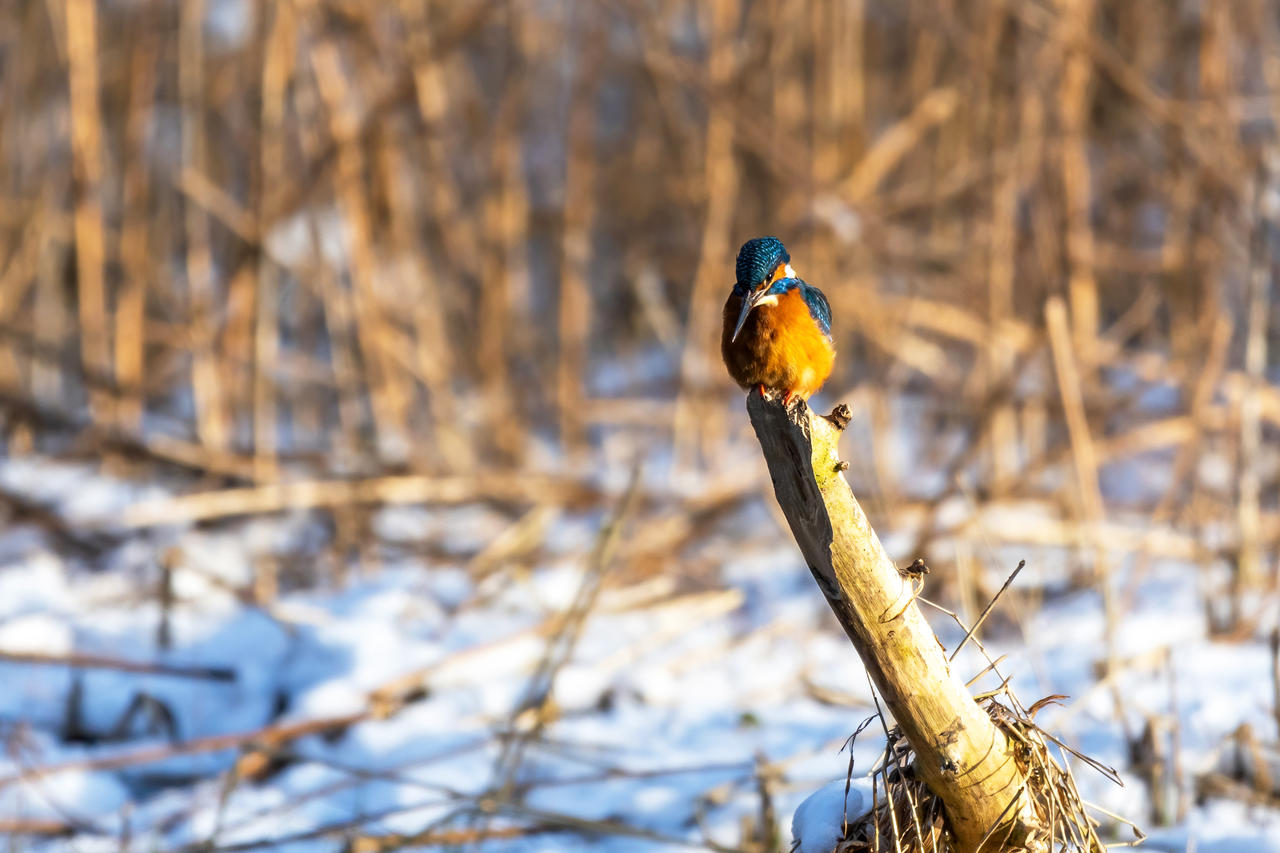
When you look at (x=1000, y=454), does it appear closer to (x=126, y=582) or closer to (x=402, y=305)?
(x=402, y=305)

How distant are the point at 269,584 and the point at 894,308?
7.12ft

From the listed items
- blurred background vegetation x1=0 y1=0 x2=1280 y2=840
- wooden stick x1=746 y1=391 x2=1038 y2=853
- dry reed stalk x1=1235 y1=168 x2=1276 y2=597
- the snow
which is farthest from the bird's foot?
dry reed stalk x1=1235 y1=168 x2=1276 y2=597

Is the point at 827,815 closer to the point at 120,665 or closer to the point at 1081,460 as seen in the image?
the point at 1081,460

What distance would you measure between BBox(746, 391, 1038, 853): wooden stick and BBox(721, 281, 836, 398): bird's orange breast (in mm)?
56

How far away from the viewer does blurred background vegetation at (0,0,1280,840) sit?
10.7 feet

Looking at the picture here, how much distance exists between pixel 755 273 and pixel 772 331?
0.22ft

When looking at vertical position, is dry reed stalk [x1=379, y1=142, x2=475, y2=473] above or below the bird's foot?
above

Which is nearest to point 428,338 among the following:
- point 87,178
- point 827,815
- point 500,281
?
point 500,281

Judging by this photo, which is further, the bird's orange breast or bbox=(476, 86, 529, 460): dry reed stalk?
bbox=(476, 86, 529, 460): dry reed stalk

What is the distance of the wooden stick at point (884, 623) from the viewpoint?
3.61 feet

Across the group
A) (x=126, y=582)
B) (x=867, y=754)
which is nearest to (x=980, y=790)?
(x=867, y=754)

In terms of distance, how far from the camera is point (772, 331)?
1.21 metres

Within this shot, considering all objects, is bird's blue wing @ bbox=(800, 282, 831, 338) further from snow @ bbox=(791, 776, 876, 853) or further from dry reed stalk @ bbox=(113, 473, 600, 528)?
dry reed stalk @ bbox=(113, 473, 600, 528)

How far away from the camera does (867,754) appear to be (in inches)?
86.9
